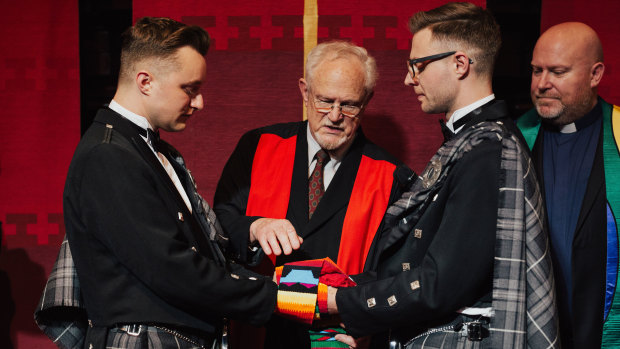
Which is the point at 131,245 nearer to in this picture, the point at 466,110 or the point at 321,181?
the point at 321,181

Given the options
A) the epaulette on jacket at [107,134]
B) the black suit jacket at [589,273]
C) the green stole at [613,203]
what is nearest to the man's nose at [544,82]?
the green stole at [613,203]

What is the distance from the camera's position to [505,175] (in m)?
1.57

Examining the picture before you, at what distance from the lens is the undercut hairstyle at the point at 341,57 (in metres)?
2.24

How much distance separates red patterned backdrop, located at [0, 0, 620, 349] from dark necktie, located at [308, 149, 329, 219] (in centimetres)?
55

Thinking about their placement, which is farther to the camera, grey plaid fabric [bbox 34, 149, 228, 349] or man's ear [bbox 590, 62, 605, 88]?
man's ear [bbox 590, 62, 605, 88]

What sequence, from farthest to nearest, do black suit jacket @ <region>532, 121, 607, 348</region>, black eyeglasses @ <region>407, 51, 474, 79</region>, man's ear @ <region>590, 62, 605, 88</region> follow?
man's ear @ <region>590, 62, 605, 88</region>
black suit jacket @ <region>532, 121, 607, 348</region>
black eyeglasses @ <region>407, 51, 474, 79</region>

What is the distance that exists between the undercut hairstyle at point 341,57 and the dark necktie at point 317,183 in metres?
0.29

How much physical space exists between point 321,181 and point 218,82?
839mm

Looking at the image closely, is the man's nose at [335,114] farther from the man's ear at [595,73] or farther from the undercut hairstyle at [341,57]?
the man's ear at [595,73]

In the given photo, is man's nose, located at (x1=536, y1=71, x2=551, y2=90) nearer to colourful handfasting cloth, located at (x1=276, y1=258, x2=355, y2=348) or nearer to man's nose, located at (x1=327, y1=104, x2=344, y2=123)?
man's nose, located at (x1=327, y1=104, x2=344, y2=123)

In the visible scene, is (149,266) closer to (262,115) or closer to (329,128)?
(329,128)

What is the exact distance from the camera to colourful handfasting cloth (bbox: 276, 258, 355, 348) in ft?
5.83

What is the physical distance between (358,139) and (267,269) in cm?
64

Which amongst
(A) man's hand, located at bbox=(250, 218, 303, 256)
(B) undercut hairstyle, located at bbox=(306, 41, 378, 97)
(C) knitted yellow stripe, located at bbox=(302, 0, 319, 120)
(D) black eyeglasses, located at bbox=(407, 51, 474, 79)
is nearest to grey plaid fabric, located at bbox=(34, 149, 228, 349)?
(A) man's hand, located at bbox=(250, 218, 303, 256)
